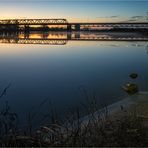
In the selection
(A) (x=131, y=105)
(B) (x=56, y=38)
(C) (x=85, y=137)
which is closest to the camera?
(C) (x=85, y=137)

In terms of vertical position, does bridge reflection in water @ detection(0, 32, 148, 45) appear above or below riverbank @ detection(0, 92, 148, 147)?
below

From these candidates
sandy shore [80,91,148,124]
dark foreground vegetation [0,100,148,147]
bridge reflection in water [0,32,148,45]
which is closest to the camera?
dark foreground vegetation [0,100,148,147]

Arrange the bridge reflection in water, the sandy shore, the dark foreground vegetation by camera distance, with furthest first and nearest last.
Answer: the bridge reflection in water < the sandy shore < the dark foreground vegetation

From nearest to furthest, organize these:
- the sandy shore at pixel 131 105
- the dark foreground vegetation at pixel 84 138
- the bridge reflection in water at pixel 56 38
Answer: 1. the dark foreground vegetation at pixel 84 138
2. the sandy shore at pixel 131 105
3. the bridge reflection in water at pixel 56 38

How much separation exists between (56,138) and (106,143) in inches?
29.3

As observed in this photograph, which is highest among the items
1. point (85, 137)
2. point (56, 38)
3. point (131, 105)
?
point (85, 137)

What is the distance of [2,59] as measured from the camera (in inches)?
1185

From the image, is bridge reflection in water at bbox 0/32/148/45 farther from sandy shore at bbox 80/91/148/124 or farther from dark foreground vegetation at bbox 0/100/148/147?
dark foreground vegetation at bbox 0/100/148/147

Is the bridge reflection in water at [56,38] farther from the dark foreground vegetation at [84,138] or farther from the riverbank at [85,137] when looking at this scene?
the dark foreground vegetation at [84,138]

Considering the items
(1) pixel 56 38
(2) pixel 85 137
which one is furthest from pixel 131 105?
(1) pixel 56 38

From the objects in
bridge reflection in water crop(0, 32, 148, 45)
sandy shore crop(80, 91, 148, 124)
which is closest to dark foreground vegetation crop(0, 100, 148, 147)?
sandy shore crop(80, 91, 148, 124)

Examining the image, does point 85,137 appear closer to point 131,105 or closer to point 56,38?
point 131,105

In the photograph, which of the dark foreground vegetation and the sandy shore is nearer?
the dark foreground vegetation

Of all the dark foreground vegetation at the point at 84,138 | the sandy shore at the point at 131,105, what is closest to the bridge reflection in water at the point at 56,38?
the sandy shore at the point at 131,105
